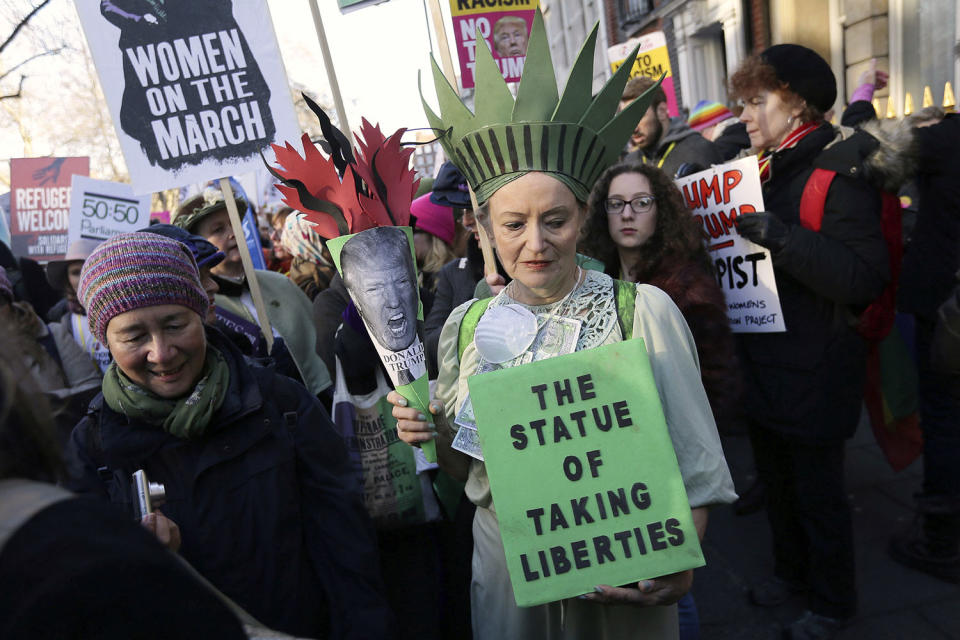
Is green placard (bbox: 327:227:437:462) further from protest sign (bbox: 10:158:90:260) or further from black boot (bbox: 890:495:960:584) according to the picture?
protest sign (bbox: 10:158:90:260)

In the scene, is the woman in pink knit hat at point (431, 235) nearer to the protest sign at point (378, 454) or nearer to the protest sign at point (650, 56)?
the protest sign at point (378, 454)

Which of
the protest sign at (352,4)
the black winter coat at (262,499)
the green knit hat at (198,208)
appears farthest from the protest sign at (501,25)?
the black winter coat at (262,499)

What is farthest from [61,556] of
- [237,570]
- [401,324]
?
[237,570]

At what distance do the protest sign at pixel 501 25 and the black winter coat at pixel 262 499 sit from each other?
4386mm

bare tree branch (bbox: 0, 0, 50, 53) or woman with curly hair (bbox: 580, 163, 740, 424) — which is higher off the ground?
bare tree branch (bbox: 0, 0, 50, 53)

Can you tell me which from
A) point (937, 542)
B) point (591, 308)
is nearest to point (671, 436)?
point (591, 308)

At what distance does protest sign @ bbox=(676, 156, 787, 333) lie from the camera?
267 centimetres

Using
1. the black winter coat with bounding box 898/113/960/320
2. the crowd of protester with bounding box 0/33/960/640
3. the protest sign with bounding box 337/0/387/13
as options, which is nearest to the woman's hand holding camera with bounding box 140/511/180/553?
the crowd of protester with bounding box 0/33/960/640

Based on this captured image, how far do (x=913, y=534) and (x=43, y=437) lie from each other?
381 centimetres

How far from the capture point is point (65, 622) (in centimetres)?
68

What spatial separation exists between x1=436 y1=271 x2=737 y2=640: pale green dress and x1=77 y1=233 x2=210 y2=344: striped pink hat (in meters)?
0.75

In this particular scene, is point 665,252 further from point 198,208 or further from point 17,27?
point 17,27

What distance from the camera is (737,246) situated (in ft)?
9.21

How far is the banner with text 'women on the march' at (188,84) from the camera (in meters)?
3.01
